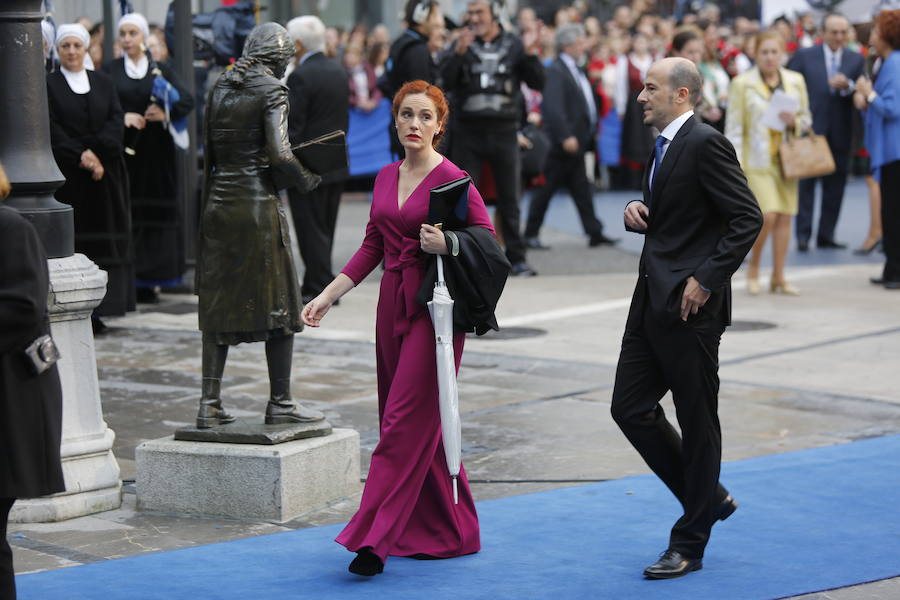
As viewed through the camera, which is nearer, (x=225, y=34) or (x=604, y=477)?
(x=604, y=477)

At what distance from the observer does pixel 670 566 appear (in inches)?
226

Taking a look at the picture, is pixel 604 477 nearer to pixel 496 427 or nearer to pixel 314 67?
pixel 496 427

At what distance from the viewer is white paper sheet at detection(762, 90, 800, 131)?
41.4 ft

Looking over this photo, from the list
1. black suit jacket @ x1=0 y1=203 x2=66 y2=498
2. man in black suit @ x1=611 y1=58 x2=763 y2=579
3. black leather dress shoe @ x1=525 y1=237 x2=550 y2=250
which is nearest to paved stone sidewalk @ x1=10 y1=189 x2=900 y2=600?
man in black suit @ x1=611 y1=58 x2=763 y2=579

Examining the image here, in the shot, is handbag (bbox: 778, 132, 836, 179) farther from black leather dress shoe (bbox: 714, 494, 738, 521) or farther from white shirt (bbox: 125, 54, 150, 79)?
black leather dress shoe (bbox: 714, 494, 738, 521)

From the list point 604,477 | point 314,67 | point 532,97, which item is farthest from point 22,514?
point 532,97

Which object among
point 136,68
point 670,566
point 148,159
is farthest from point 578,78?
point 670,566

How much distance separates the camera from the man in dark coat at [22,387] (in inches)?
178

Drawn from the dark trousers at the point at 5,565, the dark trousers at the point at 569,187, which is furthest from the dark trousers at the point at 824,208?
the dark trousers at the point at 5,565

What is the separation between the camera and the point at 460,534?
6.07m

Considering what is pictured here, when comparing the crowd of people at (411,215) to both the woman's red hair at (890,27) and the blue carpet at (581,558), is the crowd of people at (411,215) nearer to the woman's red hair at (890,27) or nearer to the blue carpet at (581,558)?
the woman's red hair at (890,27)

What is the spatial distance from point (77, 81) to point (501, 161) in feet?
13.7

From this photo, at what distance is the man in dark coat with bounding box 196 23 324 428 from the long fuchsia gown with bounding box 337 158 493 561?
2.60 ft

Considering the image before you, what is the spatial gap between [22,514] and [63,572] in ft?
2.80
